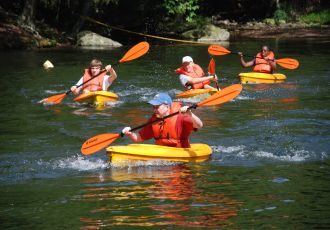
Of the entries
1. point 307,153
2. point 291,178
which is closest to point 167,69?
point 307,153

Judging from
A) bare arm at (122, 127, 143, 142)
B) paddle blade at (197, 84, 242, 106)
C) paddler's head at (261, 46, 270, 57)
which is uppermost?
paddler's head at (261, 46, 270, 57)

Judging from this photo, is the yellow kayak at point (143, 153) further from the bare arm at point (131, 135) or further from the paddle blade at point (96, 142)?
the paddle blade at point (96, 142)

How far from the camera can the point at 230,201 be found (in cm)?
806

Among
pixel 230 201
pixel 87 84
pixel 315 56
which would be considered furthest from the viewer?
pixel 315 56

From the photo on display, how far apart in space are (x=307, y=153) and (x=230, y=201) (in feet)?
9.63

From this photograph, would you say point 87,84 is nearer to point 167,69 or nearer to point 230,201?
point 167,69

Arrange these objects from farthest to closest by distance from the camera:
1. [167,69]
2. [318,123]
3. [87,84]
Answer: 1. [167,69]
2. [87,84]
3. [318,123]

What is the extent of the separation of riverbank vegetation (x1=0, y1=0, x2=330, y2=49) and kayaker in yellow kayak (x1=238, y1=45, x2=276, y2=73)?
41.2 feet

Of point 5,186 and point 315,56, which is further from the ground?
point 315,56

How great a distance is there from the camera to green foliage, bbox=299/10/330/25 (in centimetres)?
3903

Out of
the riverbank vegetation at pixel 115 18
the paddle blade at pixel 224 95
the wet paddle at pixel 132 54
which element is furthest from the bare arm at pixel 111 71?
the riverbank vegetation at pixel 115 18

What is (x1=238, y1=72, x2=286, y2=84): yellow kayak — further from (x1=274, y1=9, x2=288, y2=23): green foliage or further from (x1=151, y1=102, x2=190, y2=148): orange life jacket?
(x1=274, y1=9, x2=288, y2=23): green foliage

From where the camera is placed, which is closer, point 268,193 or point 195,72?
point 268,193

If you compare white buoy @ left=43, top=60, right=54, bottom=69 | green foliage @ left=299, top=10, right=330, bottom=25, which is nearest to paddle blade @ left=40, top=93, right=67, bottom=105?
white buoy @ left=43, top=60, right=54, bottom=69
